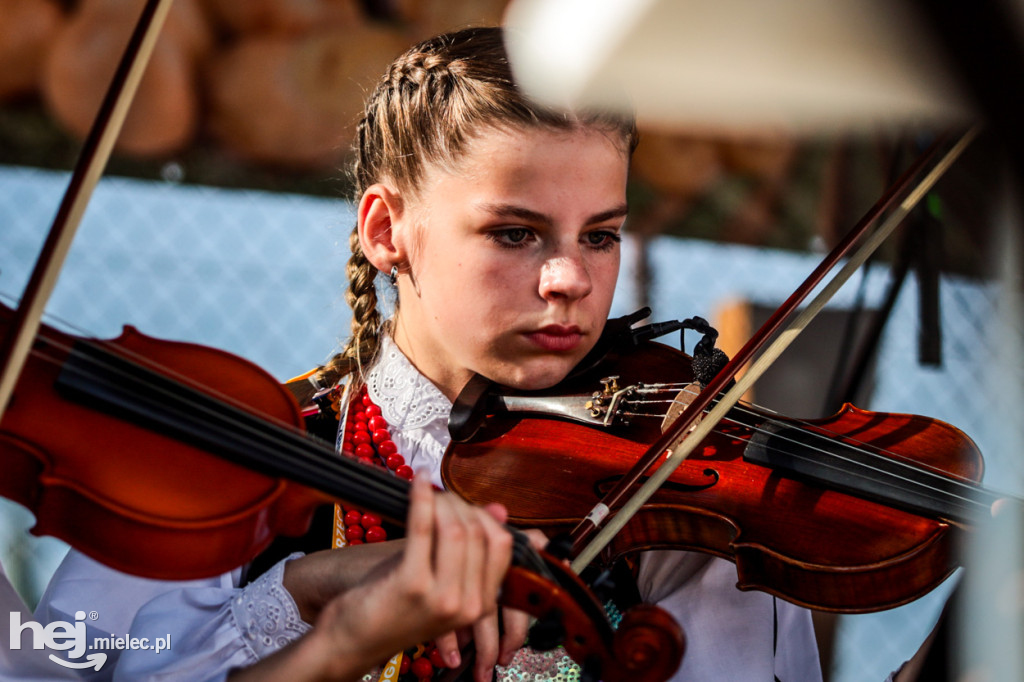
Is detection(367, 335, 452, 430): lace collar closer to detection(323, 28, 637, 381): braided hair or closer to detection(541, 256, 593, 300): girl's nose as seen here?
detection(323, 28, 637, 381): braided hair

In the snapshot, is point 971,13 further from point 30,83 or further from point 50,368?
point 30,83

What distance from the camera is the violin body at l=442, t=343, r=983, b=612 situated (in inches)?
33.2

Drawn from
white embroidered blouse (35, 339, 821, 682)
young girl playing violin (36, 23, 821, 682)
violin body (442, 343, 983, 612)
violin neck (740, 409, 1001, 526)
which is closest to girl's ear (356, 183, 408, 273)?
young girl playing violin (36, 23, 821, 682)

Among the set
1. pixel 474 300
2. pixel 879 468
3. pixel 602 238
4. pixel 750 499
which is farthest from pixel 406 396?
pixel 879 468

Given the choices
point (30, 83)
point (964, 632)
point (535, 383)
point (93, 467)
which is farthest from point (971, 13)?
point (30, 83)

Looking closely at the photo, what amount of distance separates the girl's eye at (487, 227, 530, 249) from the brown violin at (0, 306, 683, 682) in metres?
0.31

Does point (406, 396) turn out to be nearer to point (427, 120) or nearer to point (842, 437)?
point (427, 120)

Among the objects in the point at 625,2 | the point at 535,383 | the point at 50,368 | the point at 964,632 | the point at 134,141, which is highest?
the point at 134,141

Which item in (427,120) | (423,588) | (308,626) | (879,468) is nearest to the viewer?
(423,588)

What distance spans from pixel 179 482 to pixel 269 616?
18 cm

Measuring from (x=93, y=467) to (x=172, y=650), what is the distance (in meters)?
A: 0.24

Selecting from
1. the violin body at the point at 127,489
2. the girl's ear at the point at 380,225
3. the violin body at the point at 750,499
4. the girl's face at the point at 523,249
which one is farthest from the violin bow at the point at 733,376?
the girl's ear at the point at 380,225

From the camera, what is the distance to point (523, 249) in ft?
3.09

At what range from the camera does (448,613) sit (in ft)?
2.09
